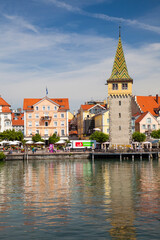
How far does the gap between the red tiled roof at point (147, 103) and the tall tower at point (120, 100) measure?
23.2 m

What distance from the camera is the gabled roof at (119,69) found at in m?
81.2

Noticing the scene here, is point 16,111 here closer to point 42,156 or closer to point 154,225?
point 42,156

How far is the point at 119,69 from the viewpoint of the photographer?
8200cm

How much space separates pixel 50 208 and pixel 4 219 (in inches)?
125

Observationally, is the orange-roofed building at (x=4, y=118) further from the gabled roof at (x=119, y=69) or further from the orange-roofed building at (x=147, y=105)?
the orange-roofed building at (x=147, y=105)

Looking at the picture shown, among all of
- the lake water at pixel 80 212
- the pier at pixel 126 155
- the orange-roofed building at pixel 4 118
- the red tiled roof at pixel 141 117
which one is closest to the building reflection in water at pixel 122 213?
the lake water at pixel 80 212

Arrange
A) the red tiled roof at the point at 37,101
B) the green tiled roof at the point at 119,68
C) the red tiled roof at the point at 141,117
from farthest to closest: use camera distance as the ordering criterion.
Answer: the red tiled roof at the point at 141,117 < the red tiled roof at the point at 37,101 < the green tiled roof at the point at 119,68

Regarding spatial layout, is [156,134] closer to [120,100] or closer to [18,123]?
[120,100]

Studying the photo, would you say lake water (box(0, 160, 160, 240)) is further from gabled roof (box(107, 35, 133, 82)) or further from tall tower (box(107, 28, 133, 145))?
gabled roof (box(107, 35, 133, 82))

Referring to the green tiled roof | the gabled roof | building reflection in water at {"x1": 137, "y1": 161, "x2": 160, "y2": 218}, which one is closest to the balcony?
the gabled roof

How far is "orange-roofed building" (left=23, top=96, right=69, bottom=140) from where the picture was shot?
302 ft

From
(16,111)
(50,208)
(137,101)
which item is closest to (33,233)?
(50,208)

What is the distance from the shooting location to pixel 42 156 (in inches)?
2662

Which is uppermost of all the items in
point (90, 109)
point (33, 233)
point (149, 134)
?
point (90, 109)
